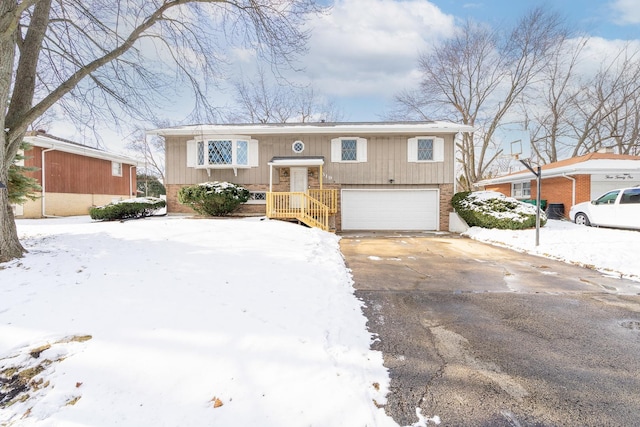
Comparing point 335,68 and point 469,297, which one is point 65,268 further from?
point 335,68

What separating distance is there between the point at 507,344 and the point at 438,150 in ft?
36.3

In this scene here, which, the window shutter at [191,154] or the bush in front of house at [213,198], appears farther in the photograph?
the window shutter at [191,154]

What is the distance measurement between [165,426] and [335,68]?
1389cm

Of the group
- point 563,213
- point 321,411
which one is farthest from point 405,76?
point 321,411

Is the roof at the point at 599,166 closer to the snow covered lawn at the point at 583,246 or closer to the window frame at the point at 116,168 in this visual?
the snow covered lawn at the point at 583,246

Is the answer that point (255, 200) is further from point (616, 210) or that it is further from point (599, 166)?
point (599, 166)

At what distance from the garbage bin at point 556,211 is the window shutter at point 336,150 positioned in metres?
12.2

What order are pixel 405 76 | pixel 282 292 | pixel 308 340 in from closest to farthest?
pixel 308 340 → pixel 282 292 → pixel 405 76

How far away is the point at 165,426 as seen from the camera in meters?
1.66

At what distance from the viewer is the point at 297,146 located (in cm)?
1282

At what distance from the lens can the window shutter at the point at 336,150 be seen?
41.8ft

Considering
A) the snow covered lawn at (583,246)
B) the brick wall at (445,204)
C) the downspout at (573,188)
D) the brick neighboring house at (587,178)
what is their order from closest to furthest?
the snow covered lawn at (583,246)
the brick wall at (445,204)
the brick neighboring house at (587,178)
the downspout at (573,188)

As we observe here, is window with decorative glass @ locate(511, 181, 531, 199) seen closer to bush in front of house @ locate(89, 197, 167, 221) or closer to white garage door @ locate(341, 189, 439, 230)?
white garage door @ locate(341, 189, 439, 230)

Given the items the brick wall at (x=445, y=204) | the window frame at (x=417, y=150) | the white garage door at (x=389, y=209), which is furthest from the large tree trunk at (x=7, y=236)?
the brick wall at (x=445, y=204)
